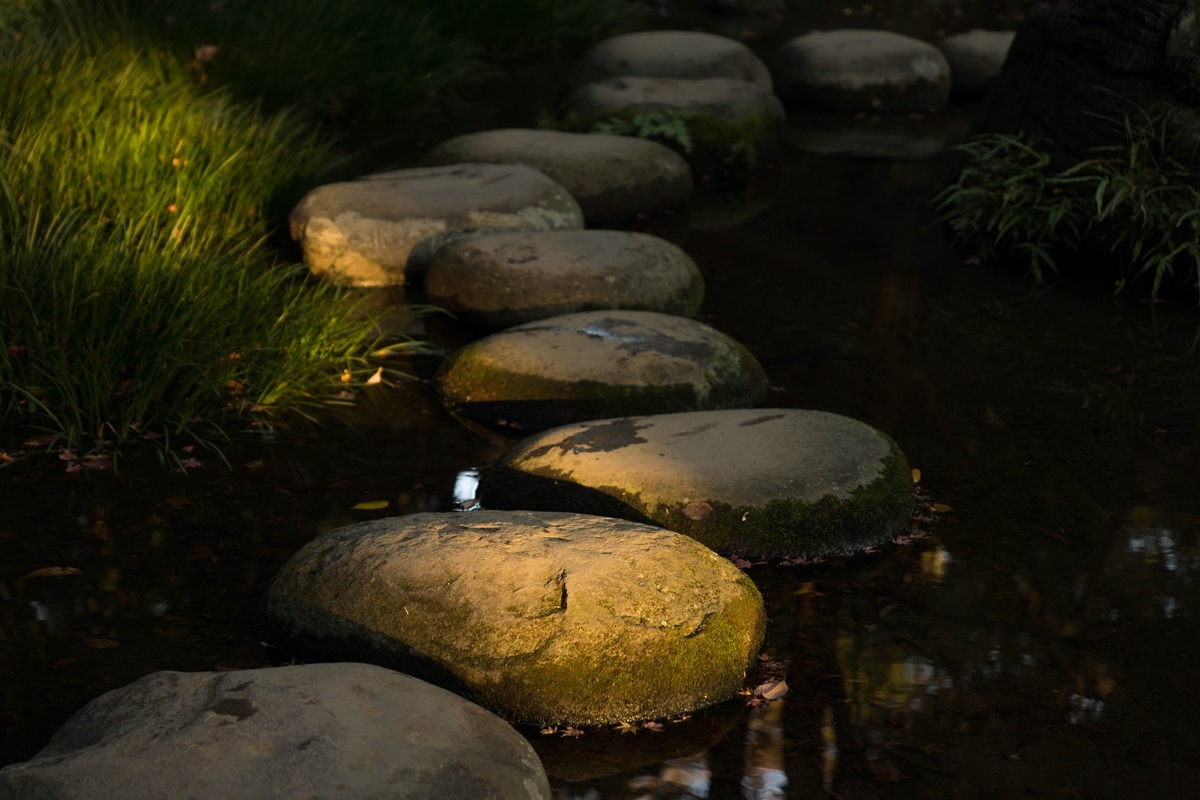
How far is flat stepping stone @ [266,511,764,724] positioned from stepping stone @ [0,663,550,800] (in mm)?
307

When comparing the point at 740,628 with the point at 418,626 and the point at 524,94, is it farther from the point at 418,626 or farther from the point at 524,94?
the point at 524,94

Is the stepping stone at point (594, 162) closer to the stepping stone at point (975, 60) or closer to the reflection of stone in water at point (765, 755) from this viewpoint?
the stepping stone at point (975, 60)

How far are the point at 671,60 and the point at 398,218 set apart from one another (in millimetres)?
3913

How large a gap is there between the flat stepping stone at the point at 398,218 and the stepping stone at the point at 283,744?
3454 millimetres

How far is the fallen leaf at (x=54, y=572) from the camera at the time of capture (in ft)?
12.7

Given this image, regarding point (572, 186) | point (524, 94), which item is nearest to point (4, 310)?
point (572, 186)

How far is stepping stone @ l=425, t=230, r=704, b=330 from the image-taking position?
5.84m

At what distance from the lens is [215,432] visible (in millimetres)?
4840

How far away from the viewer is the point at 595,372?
4980mm

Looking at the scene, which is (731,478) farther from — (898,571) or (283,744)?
(283,744)

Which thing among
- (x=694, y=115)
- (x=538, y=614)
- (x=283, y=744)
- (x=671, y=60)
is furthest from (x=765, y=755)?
(x=671, y=60)

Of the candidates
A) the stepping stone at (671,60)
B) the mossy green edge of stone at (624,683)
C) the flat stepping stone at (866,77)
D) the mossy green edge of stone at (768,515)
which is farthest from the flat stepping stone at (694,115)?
the mossy green edge of stone at (624,683)

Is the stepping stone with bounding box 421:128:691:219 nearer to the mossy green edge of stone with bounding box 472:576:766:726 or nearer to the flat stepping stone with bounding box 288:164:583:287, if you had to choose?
the flat stepping stone with bounding box 288:164:583:287

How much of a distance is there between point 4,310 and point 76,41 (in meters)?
2.55
